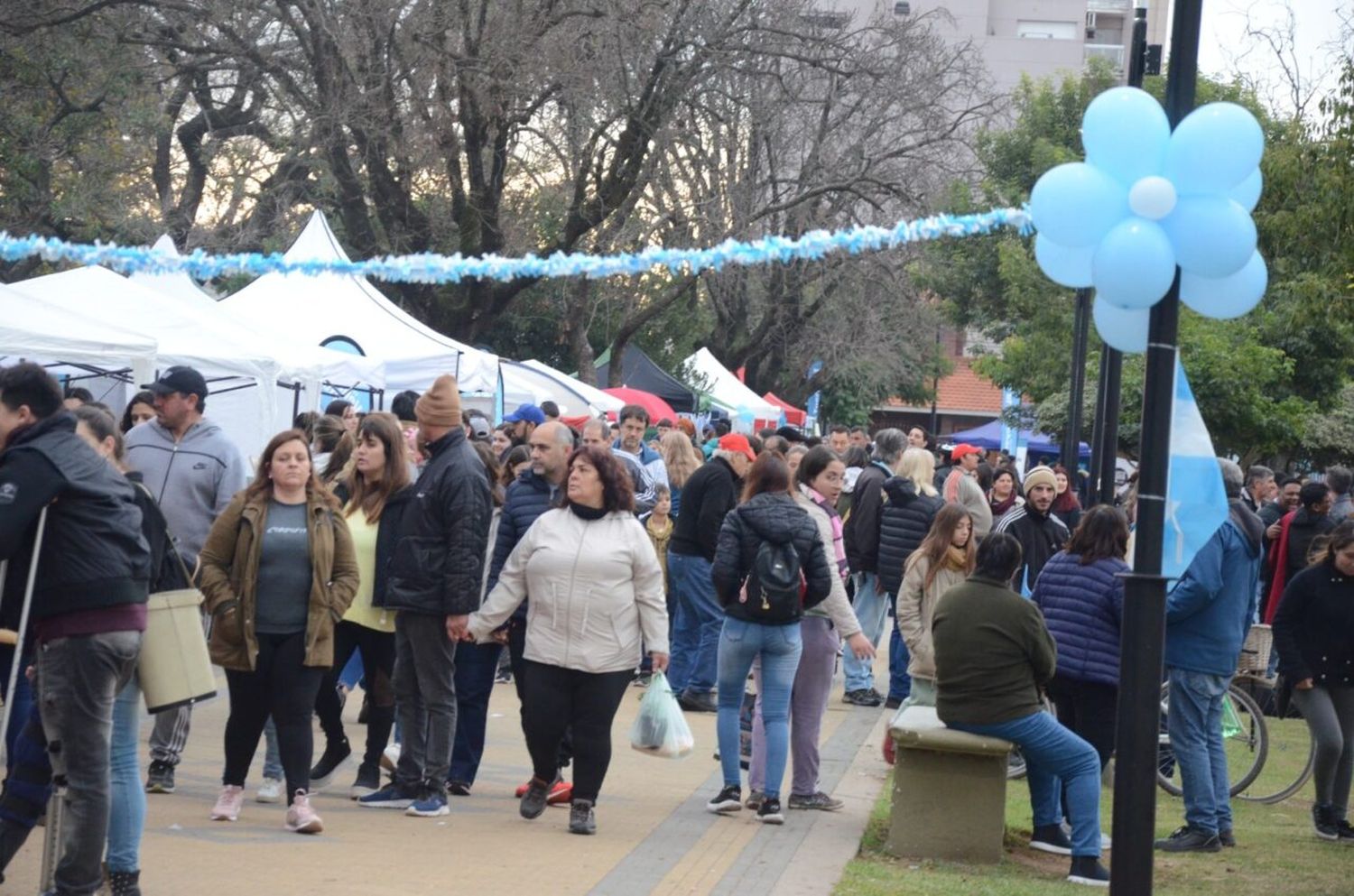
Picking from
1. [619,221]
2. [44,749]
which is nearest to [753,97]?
[619,221]

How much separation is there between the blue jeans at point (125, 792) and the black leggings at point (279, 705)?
120cm

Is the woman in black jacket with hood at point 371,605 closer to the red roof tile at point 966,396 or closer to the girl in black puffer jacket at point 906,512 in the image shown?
the girl in black puffer jacket at point 906,512

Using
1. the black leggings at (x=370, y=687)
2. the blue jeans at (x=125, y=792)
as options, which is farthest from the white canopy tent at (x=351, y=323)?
the blue jeans at (x=125, y=792)

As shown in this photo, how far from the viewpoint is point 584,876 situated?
711 centimetres

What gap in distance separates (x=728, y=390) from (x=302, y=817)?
97.7 ft

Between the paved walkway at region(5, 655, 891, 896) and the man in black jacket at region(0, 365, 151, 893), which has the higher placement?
the man in black jacket at region(0, 365, 151, 893)

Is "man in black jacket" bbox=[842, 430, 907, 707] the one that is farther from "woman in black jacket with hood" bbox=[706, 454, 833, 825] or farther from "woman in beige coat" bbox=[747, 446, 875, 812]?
Answer: "woman in black jacket with hood" bbox=[706, 454, 833, 825]

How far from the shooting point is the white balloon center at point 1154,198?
19.1 feet

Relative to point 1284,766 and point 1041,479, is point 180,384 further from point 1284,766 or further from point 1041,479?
point 1284,766

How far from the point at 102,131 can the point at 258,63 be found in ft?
13.4

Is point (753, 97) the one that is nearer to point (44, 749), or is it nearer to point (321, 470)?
point (321, 470)

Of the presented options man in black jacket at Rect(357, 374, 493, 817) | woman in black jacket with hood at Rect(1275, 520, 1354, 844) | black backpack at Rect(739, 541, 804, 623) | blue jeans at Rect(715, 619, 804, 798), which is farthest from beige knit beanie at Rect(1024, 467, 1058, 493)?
man in black jacket at Rect(357, 374, 493, 817)

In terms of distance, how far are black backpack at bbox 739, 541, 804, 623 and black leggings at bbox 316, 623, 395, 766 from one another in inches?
72.0

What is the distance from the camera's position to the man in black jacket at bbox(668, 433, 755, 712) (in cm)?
1185
